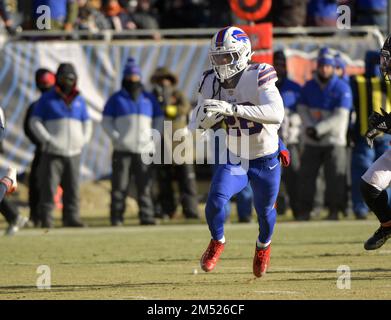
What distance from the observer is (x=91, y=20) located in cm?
1805

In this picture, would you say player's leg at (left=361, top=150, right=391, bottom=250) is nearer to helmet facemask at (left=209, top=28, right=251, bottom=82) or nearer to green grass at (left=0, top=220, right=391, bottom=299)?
green grass at (left=0, top=220, right=391, bottom=299)

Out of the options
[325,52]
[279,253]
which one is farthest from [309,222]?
[279,253]

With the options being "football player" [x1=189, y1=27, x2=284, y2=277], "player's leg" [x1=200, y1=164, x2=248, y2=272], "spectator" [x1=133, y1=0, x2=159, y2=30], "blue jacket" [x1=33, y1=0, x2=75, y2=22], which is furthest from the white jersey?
"spectator" [x1=133, y1=0, x2=159, y2=30]

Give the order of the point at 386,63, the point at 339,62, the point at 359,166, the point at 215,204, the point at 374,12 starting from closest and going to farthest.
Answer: the point at 215,204, the point at 386,63, the point at 359,166, the point at 339,62, the point at 374,12

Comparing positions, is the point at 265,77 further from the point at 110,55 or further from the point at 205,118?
the point at 110,55

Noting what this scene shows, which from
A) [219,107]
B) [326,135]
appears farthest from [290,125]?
[219,107]

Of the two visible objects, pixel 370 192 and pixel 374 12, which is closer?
pixel 370 192

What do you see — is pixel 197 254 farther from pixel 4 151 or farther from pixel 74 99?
pixel 4 151

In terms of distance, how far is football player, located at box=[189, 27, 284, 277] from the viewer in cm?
912

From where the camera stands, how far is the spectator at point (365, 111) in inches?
597

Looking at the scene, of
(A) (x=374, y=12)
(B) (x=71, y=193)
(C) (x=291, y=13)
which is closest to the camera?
(B) (x=71, y=193)

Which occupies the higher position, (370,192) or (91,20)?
(91,20)

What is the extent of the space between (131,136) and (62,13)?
10.0 feet

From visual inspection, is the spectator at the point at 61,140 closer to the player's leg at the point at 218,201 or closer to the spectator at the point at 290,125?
the spectator at the point at 290,125
